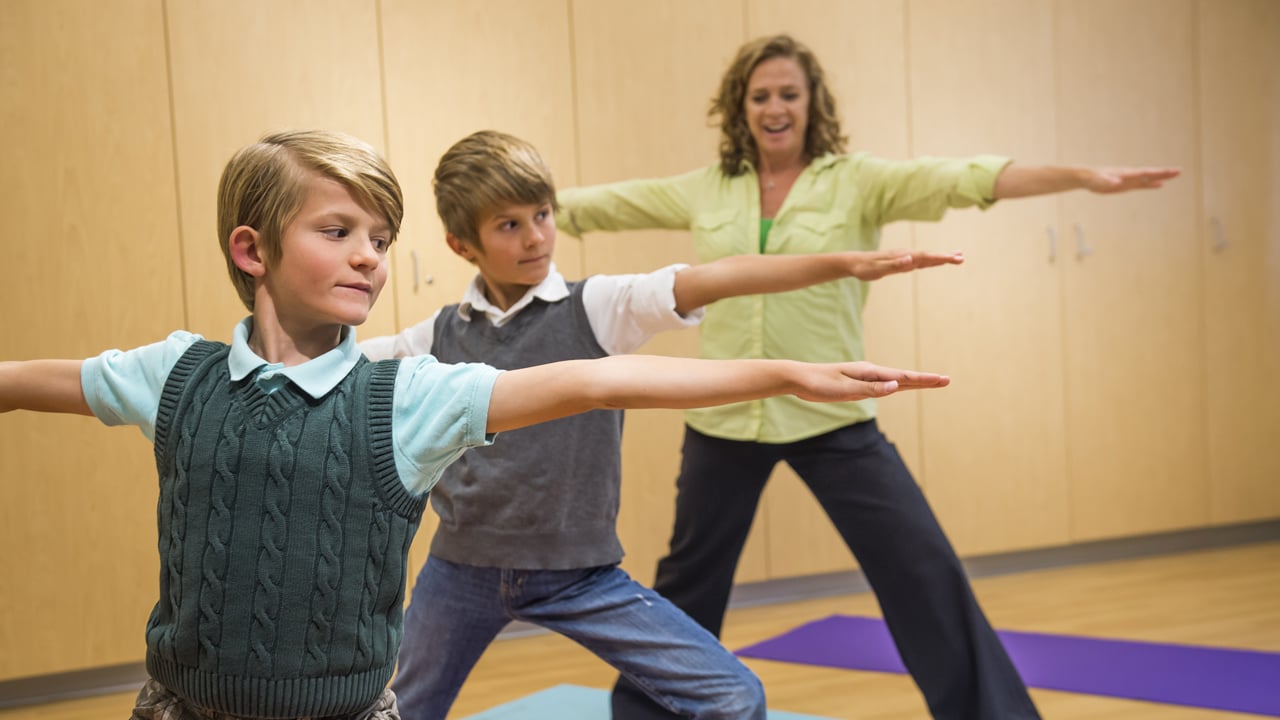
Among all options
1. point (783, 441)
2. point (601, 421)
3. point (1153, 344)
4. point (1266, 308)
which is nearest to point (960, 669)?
point (783, 441)

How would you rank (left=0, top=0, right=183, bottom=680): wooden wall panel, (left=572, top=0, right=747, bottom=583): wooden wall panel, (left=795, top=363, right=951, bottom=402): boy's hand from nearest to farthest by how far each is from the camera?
(left=795, top=363, right=951, bottom=402): boy's hand, (left=0, top=0, right=183, bottom=680): wooden wall panel, (left=572, top=0, right=747, bottom=583): wooden wall panel

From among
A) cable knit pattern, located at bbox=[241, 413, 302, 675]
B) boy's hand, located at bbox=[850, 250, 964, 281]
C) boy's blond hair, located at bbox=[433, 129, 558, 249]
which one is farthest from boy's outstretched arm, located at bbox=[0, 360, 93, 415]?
boy's hand, located at bbox=[850, 250, 964, 281]

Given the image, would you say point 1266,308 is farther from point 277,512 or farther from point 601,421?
point 277,512

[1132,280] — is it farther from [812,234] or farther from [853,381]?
[853,381]

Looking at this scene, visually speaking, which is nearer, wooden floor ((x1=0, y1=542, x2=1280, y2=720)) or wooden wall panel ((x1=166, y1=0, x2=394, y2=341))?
wooden floor ((x1=0, y1=542, x2=1280, y2=720))

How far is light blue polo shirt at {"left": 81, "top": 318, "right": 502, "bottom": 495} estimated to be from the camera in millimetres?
1277

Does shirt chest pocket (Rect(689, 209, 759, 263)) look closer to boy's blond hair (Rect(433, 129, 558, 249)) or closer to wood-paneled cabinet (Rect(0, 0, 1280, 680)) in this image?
boy's blond hair (Rect(433, 129, 558, 249))

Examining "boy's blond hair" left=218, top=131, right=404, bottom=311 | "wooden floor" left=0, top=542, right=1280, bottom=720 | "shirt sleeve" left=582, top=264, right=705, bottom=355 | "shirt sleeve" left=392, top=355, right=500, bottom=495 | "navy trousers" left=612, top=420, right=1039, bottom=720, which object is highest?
"boy's blond hair" left=218, top=131, right=404, bottom=311

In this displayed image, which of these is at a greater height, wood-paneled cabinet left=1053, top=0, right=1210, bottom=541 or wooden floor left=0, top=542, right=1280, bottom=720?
wood-paneled cabinet left=1053, top=0, right=1210, bottom=541

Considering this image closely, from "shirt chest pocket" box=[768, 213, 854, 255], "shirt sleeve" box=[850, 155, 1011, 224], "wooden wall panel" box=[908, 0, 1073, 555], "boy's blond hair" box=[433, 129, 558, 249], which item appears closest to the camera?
"boy's blond hair" box=[433, 129, 558, 249]

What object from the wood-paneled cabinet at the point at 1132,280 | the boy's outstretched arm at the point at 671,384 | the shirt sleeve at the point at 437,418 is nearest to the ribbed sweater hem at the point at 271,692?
the shirt sleeve at the point at 437,418

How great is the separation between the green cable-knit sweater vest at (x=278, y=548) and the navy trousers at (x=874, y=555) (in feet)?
4.63

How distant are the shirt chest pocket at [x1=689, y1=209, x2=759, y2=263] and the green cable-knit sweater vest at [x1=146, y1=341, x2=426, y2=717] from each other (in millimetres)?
1613

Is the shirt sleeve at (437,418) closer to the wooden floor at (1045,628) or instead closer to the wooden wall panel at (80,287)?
the wooden floor at (1045,628)
